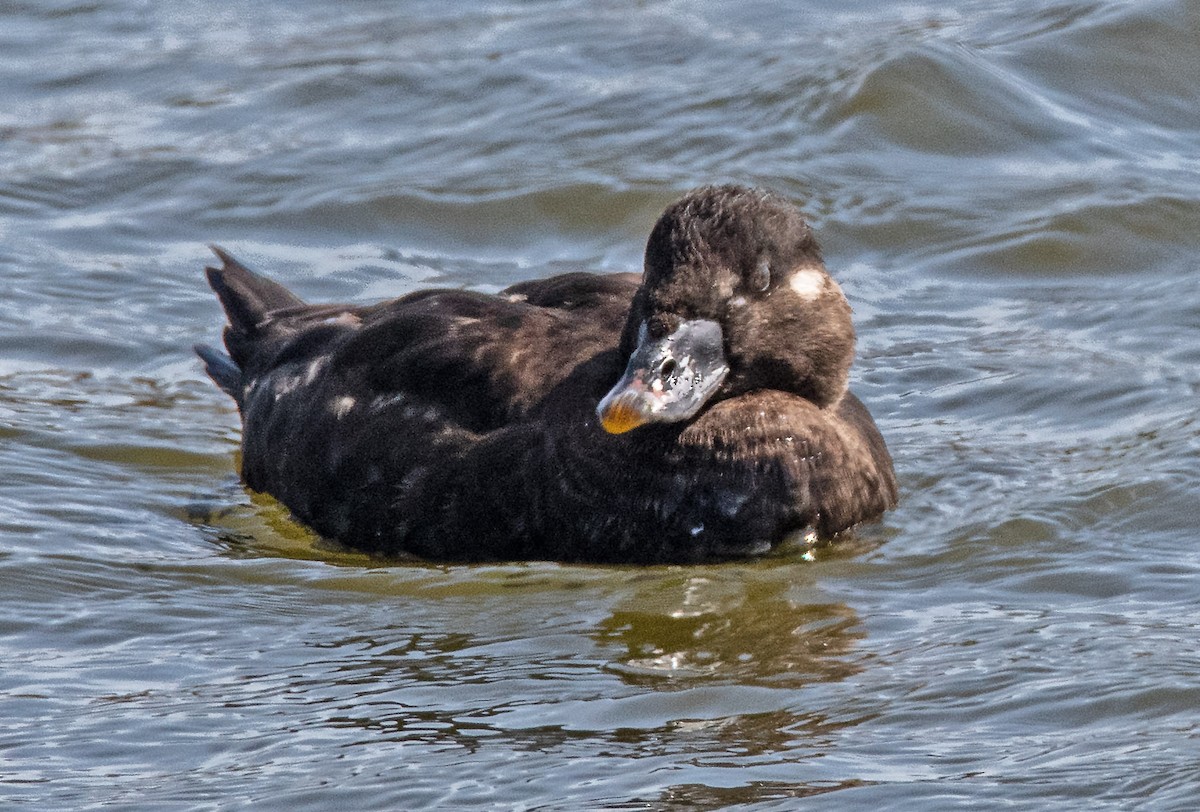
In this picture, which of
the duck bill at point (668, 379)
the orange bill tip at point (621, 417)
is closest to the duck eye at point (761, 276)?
the duck bill at point (668, 379)

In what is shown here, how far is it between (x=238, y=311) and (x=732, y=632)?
10.1ft

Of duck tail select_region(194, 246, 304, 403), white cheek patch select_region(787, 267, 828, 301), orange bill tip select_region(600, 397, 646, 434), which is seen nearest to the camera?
orange bill tip select_region(600, 397, 646, 434)

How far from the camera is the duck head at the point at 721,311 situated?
6254mm

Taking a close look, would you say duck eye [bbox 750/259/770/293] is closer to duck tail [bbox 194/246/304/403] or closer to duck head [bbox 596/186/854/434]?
duck head [bbox 596/186/854/434]

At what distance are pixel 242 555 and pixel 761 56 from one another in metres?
6.47

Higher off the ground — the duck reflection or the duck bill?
the duck bill

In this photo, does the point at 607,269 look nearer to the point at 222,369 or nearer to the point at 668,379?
the point at 222,369

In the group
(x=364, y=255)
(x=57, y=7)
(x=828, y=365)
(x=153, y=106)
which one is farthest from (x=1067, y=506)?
(x=57, y=7)

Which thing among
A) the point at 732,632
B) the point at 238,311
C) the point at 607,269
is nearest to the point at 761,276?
the point at 732,632

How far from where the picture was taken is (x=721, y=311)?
638 cm

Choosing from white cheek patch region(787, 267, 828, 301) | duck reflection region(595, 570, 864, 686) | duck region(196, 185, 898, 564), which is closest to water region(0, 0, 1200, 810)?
duck reflection region(595, 570, 864, 686)

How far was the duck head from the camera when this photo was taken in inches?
246

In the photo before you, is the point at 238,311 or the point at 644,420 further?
the point at 238,311

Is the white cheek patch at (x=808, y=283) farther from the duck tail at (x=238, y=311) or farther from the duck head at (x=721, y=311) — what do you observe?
the duck tail at (x=238, y=311)
